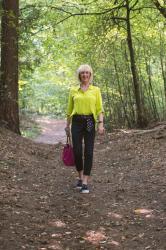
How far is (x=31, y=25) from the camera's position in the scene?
13.7 m

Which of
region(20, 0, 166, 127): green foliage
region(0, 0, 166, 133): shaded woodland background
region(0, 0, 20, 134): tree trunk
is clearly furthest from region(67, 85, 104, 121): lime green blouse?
region(20, 0, 166, 127): green foliage

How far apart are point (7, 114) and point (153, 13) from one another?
25.4 feet

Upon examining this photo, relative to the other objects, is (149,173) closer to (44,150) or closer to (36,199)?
(36,199)

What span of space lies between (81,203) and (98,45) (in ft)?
37.2

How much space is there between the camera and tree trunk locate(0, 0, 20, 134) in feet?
39.1

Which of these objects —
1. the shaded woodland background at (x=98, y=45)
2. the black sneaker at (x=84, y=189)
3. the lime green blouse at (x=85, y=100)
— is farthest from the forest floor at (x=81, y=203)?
the shaded woodland background at (x=98, y=45)

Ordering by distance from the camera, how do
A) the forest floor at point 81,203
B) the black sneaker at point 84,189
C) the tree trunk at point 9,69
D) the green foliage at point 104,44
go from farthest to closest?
the green foliage at point 104,44 < the tree trunk at point 9,69 < the black sneaker at point 84,189 < the forest floor at point 81,203

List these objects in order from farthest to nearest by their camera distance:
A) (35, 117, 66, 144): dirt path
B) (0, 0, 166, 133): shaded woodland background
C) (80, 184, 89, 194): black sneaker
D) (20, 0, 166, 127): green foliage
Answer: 1. (35, 117, 66, 144): dirt path
2. (20, 0, 166, 127): green foliage
3. (0, 0, 166, 133): shaded woodland background
4. (80, 184, 89, 194): black sneaker

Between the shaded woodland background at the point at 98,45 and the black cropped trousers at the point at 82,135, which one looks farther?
the shaded woodland background at the point at 98,45

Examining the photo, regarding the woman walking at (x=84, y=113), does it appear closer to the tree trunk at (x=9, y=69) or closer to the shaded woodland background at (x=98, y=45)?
the shaded woodland background at (x=98, y=45)

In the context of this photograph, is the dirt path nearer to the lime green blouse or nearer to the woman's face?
the lime green blouse

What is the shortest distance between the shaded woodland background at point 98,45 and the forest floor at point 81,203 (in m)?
2.72

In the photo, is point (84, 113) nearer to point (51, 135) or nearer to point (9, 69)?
point (9, 69)

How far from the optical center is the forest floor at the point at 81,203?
15.8ft
